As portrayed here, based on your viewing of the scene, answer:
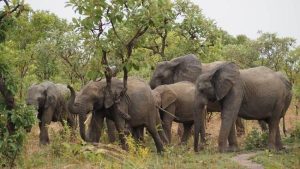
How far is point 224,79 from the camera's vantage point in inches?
578

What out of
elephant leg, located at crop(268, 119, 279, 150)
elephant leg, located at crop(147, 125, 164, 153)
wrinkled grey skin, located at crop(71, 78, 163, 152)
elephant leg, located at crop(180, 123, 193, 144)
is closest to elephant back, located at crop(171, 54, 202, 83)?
elephant leg, located at crop(180, 123, 193, 144)

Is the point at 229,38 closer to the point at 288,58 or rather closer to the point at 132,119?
the point at 288,58

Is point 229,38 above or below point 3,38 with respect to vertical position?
above

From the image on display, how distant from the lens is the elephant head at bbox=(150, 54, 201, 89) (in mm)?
19328

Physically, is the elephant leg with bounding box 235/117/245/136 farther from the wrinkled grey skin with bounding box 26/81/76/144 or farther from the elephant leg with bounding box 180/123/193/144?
the wrinkled grey skin with bounding box 26/81/76/144

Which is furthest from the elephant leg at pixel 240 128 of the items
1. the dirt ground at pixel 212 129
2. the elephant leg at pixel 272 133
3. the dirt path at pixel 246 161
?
the dirt path at pixel 246 161

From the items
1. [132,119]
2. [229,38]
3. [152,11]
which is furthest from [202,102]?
[229,38]

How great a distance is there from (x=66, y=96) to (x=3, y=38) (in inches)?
333

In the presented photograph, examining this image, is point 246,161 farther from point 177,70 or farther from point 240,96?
point 177,70

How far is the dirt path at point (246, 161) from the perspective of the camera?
471 inches

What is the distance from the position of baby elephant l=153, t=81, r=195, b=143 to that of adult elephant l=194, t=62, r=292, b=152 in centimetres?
246

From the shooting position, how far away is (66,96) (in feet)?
63.8

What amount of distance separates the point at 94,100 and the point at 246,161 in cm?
395

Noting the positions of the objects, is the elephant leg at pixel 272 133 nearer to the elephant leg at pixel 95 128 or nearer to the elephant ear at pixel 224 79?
the elephant ear at pixel 224 79
